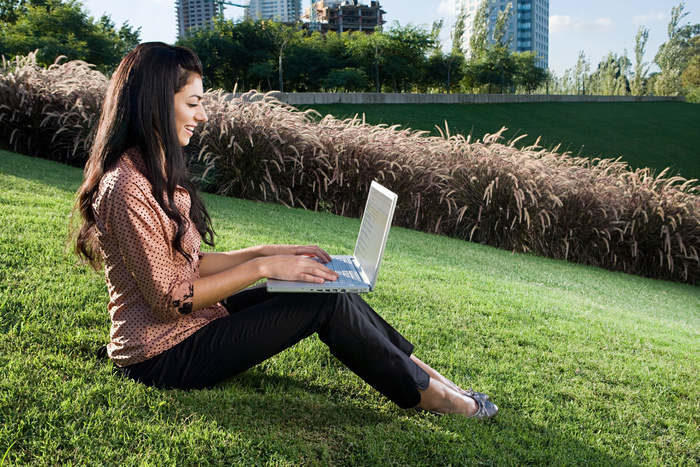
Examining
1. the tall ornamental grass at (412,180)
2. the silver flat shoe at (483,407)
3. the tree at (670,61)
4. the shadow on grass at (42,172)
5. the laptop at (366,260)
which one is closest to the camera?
the laptop at (366,260)

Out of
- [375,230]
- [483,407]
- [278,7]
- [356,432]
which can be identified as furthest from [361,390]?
[278,7]

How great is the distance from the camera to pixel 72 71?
26.9ft

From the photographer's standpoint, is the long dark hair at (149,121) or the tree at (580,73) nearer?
the long dark hair at (149,121)

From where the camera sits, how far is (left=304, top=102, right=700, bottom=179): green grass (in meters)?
21.3

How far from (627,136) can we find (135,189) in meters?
28.0

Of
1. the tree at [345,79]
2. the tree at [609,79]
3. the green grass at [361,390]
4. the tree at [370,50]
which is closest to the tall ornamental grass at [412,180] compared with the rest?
the green grass at [361,390]

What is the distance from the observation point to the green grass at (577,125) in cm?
2133

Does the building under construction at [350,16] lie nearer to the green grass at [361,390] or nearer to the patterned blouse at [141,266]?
the green grass at [361,390]

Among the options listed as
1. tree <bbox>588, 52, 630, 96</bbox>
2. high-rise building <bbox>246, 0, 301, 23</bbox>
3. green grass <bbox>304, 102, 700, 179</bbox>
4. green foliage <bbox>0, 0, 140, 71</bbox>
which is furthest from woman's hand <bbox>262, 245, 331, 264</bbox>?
high-rise building <bbox>246, 0, 301, 23</bbox>

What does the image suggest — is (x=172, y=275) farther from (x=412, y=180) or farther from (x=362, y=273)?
(x=412, y=180)

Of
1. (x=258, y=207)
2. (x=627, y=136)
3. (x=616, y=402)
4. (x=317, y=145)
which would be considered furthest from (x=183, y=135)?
(x=627, y=136)

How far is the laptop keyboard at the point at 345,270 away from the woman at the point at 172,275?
80 mm

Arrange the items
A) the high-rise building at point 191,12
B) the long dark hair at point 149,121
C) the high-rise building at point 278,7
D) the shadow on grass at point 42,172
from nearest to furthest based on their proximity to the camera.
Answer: the long dark hair at point 149,121 → the shadow on grass at point 42,172 → the high-rise building at point 191,12 → the high-rise building at point 278,7

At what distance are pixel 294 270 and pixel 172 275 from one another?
0.40 m
